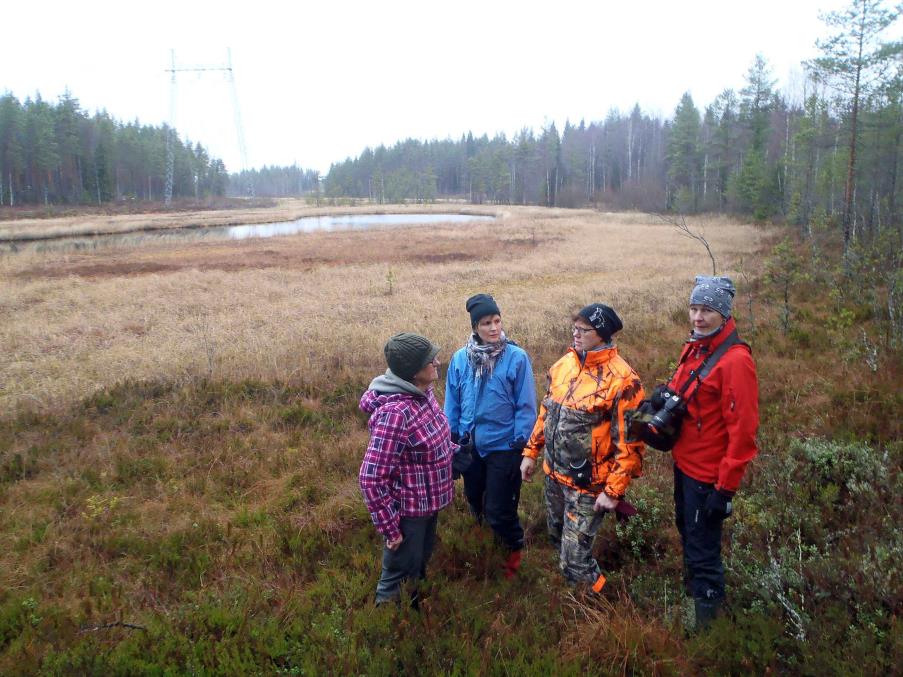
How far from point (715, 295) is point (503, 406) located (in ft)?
5.04

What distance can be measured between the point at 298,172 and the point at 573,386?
188455 mm

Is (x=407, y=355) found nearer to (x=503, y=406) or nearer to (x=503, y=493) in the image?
(x=503, y=406)

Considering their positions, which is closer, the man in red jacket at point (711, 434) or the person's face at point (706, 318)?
the man in red jacket at point (711, 434)

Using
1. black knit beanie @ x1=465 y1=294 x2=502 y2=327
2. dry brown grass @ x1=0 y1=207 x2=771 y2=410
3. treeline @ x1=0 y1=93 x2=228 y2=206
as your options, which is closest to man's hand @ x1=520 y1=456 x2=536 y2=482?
black knit beanie @ x1=465 y1=294 x2=502 y2=327

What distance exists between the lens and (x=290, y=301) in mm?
15820

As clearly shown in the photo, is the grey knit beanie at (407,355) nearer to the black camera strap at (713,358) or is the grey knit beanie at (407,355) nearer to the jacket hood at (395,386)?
the jacket hood at (395,386)

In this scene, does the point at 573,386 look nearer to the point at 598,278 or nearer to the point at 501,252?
the point at 598,278

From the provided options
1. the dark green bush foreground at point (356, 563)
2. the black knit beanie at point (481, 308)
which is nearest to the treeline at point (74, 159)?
the dark green bush foreground at point (356, 563)

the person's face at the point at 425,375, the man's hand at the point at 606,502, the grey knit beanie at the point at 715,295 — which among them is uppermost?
the grey knit beanie at the point at 715,295

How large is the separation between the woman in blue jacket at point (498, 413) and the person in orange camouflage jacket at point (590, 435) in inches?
15.1

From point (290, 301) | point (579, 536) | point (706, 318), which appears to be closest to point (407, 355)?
point (579, 536)

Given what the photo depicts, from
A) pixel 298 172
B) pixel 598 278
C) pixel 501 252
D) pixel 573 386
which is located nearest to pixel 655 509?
pixel 573 386

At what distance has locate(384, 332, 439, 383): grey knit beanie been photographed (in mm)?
3086

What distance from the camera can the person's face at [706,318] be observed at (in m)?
3.14
